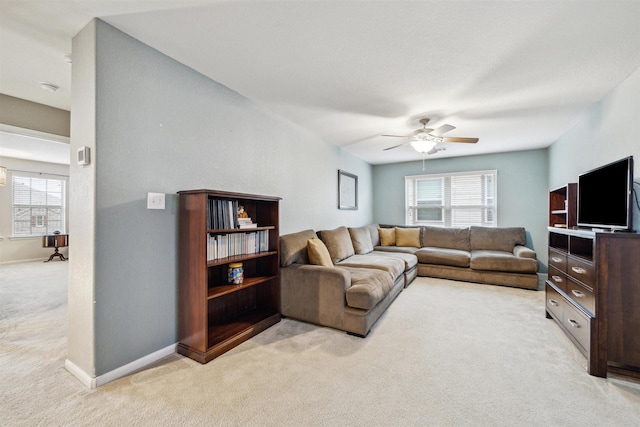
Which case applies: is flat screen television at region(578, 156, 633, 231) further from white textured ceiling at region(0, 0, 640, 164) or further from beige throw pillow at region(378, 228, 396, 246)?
beige throw pillow at region(378, 228, 396, 246)

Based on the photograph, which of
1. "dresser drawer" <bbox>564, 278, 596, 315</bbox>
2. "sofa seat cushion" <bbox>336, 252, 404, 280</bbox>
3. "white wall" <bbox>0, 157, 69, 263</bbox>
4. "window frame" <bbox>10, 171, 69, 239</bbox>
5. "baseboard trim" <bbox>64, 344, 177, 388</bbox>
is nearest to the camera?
"baseboard trim" <bbox>64, 344, 177, 388</bbox>

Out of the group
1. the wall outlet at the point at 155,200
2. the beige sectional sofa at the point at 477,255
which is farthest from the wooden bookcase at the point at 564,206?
the wall outlet at the point at 155,200

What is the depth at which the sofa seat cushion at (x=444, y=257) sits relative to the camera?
14.5 feet

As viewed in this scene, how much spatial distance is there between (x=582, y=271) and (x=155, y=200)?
3403 mm

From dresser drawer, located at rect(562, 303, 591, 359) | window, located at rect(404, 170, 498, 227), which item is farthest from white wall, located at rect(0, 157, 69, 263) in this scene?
dresser drawer, located at rect(562, 303, 591, 359)

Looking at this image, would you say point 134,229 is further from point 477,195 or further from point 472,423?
point 477,195

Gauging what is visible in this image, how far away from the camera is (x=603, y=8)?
5.16ft

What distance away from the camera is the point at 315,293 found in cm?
269

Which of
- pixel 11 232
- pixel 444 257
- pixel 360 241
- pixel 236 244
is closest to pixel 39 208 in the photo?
pixel 11 232

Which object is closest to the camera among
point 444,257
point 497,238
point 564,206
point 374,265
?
point 374,265

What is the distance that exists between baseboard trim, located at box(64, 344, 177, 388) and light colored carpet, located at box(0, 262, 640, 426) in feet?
0.15

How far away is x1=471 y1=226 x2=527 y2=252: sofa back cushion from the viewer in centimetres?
475

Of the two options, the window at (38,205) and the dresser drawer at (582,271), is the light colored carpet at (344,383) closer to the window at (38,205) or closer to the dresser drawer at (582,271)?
the dresser drawer at (582,271)

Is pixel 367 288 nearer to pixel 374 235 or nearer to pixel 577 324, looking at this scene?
pixel 577 324
